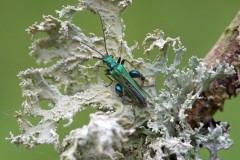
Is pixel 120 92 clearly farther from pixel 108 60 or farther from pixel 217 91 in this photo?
pixel 217 91

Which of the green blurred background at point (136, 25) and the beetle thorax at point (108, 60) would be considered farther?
the green blurred background at point (136, 25)

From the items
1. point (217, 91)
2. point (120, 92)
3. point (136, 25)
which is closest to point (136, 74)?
point (120, 92)

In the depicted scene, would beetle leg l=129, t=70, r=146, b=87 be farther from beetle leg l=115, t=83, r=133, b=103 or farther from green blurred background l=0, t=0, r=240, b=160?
green blurred background l=0, t=0, r=240, b=160

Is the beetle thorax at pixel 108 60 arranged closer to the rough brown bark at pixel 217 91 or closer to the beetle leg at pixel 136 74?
the beetle leg at pixel 136 74

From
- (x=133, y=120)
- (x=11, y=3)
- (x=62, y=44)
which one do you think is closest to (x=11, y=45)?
(x=11, y=3)

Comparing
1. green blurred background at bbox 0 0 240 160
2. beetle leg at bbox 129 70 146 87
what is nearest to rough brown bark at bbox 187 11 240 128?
beetle leg at bbox 129 70 146 87

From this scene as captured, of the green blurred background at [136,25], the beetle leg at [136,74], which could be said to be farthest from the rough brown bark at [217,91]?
the green blurred background at [136,25]

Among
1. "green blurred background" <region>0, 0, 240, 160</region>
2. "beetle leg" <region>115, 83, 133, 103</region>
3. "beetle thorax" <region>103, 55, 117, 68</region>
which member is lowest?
"beetle leg" <region>115, 83, 133, 103</region>

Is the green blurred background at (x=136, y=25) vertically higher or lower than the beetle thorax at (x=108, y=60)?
higher

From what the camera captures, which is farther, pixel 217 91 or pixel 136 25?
pixel 136 25
